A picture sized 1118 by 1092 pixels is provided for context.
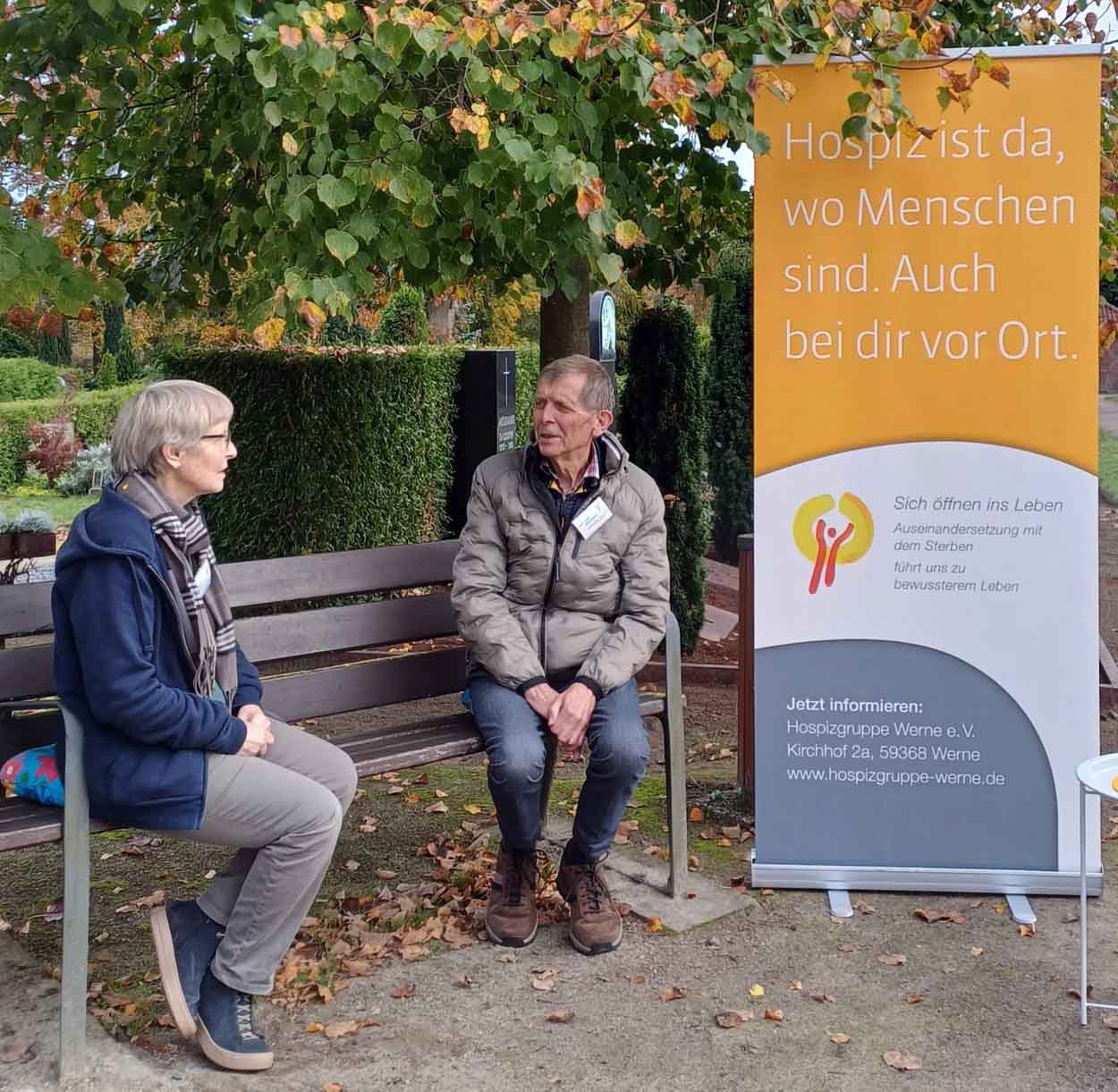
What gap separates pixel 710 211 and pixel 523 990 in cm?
352

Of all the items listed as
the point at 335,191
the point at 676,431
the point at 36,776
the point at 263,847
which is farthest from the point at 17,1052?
the point at 676,431

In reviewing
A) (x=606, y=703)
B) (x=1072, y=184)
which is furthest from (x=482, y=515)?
(x=1072, y=184)

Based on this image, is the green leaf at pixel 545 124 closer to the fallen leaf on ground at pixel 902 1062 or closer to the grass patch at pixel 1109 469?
the fallen leaf on ground at pixel 902 1062

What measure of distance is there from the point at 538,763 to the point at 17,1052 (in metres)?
1.34

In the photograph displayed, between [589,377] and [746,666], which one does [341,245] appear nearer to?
[589,377]

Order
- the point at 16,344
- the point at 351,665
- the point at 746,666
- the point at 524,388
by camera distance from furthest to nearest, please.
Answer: the point at 16,344 < the point at 524,388 < the point at 746,666 < the point at 351,665

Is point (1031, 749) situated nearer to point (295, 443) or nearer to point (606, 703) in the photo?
point (606, 703)

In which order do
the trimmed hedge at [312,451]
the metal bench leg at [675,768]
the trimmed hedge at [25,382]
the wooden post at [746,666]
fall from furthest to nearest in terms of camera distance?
the trimmed hedge at [25,382]
the trimmed hedge at [312,451]
the wooden post at [746,666]
the metal bench leg at [675,768]

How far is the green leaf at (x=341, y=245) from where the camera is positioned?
3.62 metres

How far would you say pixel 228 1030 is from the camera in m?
3.04

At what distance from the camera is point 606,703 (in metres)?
3.74

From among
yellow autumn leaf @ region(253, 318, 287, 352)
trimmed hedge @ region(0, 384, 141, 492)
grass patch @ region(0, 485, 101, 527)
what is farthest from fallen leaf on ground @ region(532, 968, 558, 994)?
trimmed hedge @ region(0, 384, 141, 492)

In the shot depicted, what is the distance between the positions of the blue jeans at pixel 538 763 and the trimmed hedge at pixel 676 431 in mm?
3543

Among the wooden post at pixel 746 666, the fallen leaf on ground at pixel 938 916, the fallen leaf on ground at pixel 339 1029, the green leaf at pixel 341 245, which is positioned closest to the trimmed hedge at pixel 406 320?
the wooden post at pixel 746 666
